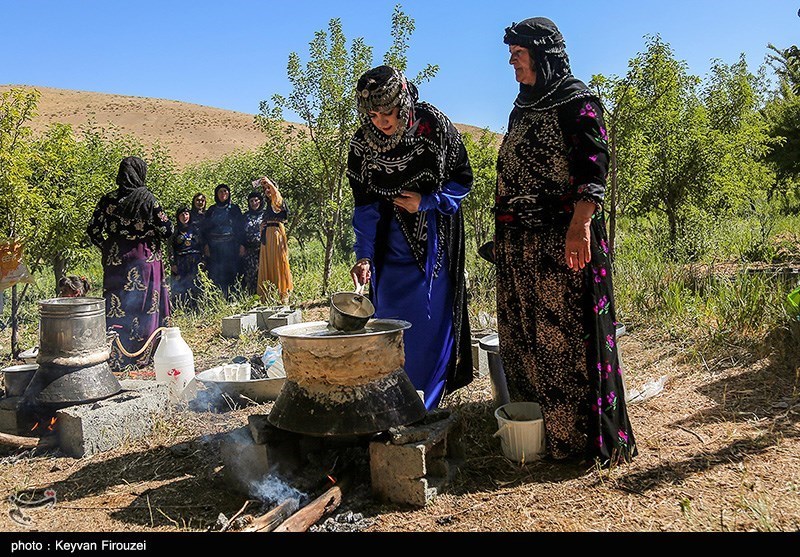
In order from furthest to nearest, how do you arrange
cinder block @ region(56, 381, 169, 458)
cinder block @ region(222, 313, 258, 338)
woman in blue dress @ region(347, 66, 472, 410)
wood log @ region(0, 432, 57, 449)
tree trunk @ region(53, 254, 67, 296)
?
tree trunk @ region(53, 254, 67, 296) < cinder block @ region(222, 313, 258, 338) < wood log @ region(0, 432, 57, 449) < cinder block @ region(56, 381, 169, 458) < woman in blue dress @ region(347, 66, 472, 410)

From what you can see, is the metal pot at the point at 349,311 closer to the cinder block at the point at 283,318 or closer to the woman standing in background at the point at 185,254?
the cinder block at the point at 283,318

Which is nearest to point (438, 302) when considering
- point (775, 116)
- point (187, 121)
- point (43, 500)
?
point (43, 500)

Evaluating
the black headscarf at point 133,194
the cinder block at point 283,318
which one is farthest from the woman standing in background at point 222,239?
the black headscarf at point 133,194

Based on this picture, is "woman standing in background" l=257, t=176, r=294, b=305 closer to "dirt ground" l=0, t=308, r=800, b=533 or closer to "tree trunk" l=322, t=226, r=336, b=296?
"tree trunk" l=322, t=226, r=336, b=296

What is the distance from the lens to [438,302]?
11.6 feet

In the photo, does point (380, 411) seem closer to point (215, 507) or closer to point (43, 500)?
point (215, 507)

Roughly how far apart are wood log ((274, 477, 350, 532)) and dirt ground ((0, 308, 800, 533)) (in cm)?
5

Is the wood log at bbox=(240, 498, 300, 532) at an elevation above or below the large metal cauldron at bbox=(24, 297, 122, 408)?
below

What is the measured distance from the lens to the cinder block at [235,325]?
681cm

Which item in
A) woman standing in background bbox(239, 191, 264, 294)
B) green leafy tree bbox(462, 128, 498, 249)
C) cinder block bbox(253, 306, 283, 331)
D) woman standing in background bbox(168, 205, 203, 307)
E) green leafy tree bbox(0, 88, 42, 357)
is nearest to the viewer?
green leafy tree bbox(0, 88, 42, 357)

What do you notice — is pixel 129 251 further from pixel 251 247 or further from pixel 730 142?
pixel 730 142

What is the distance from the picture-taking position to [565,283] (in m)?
3.00

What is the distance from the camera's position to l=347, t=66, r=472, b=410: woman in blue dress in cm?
339

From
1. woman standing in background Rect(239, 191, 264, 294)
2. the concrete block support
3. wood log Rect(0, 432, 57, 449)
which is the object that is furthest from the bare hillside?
the concrete block support
